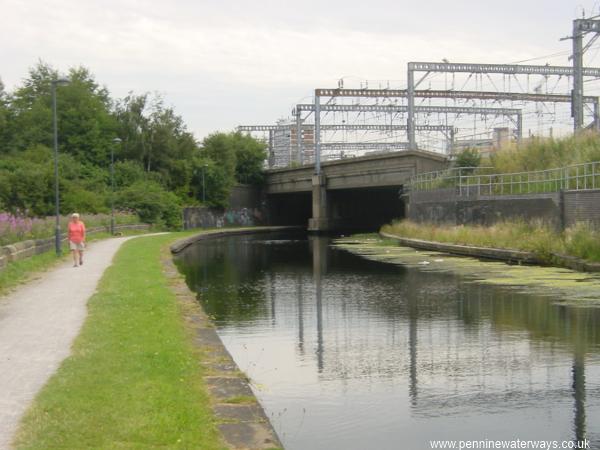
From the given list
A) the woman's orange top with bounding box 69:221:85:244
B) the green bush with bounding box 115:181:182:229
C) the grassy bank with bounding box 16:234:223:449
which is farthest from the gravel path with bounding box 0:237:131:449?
the green bush with bounding box 115:181:182:229

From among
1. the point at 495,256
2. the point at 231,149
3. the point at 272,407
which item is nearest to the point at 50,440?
the point at 272,407

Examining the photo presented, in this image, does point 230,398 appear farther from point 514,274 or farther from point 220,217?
point 220,217

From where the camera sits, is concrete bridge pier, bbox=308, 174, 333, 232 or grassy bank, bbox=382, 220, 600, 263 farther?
concrete bridge pier, bbox=308, 174, 333, 232

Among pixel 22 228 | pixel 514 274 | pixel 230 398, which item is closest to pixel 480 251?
pixel 514 274

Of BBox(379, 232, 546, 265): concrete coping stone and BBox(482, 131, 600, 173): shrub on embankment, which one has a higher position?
BBox(482, 131, 600, 173): shrub on embankment

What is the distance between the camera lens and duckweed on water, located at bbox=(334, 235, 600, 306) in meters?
18.2

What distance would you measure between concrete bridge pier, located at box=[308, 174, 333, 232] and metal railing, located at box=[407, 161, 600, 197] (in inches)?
789

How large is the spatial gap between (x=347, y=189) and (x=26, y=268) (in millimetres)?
51024

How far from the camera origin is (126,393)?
8109mm

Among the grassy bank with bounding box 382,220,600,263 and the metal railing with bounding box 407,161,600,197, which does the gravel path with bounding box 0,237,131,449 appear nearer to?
the grassy bank with bounding box 382,220,600,263

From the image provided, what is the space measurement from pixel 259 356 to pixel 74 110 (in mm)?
65206

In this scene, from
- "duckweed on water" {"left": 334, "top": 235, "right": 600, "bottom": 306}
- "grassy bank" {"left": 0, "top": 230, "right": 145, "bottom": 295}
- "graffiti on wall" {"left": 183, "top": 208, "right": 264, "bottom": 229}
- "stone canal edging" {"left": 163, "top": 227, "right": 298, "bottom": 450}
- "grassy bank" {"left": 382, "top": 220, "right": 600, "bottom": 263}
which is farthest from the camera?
"graffiti on wall" {"left": 183, "top": 208, "right": 264, "bottom": 229}

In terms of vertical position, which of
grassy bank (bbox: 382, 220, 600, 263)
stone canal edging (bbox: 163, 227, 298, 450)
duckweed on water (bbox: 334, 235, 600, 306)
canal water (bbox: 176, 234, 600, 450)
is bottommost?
canal water (bbox: 176, 234, 600, 450)

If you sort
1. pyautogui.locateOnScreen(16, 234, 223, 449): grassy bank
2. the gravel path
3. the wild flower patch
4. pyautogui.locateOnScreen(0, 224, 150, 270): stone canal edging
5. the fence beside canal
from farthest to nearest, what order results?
1. the fence beside canal
2. the wild flower patch
3. pyautogui.locateOnScreen(0, 224, 150, 270): stone canal edging
4. the gravel path
5. pyautogui.locateOnScreen(16, 234, 223, 449): grassy bank
